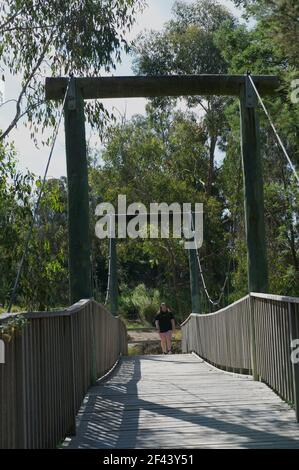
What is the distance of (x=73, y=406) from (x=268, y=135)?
13213 millimetres

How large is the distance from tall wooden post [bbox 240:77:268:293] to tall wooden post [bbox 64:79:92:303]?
1.61 m

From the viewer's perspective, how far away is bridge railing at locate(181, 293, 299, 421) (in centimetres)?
582

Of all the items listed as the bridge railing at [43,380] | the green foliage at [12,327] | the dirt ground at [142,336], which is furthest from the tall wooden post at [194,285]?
the green foliage at [12,327]

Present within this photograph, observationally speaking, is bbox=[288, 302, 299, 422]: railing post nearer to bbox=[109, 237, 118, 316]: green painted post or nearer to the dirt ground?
bbox=[109, 237, 118, 316]: green painted post

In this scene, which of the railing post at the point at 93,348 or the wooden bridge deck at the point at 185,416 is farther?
the railing post at the point at 93,348

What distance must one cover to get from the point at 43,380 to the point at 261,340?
3111 millimetres

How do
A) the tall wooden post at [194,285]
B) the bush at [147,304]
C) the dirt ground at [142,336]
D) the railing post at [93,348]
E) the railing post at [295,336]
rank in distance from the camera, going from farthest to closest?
1. the bush at [147,304]
2. the dirt ground at [142,336]
3. the tall wooden post at [194,285]
4. the railing post at [93,348]
5. the railing post at [295,336]

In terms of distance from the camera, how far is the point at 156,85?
889 cm

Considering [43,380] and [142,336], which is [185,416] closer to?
A: [43,380]

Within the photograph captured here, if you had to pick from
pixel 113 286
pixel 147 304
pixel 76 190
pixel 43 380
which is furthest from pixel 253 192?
pixel 147 304

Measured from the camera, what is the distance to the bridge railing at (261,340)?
5.82m

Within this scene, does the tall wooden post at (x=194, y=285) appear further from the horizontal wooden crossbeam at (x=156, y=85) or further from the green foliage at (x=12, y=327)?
the green foliage at (x=12, y=327)

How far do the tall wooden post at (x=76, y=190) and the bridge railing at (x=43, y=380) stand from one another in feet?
4.41

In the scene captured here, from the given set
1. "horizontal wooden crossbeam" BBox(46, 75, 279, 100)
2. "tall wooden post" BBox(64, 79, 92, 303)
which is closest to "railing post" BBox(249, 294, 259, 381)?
"tall wooden post" BBox(64, 79, 92, 303)
